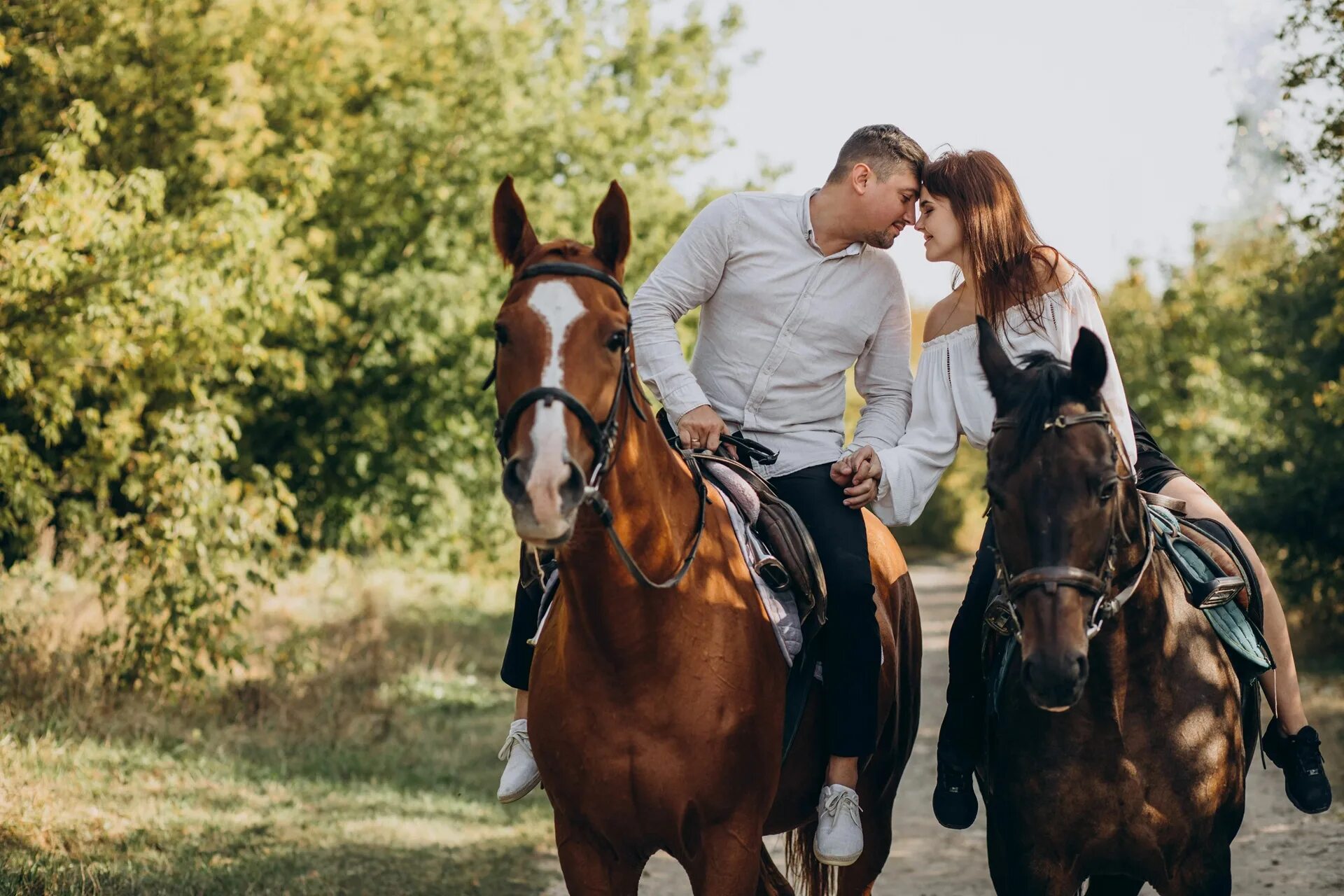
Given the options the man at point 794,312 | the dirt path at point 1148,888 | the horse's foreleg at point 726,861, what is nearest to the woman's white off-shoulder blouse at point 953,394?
the man at point 794,312

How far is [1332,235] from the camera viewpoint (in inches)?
333

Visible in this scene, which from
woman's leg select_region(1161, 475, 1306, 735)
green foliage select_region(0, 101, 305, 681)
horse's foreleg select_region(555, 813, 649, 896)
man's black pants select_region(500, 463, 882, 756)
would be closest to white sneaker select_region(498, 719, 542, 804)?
man's black pants select_region(500, 463, 882, 756)

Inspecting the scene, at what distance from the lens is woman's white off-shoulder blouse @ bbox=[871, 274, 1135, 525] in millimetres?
4082

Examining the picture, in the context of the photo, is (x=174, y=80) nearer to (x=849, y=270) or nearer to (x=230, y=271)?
(x=230, y=271)

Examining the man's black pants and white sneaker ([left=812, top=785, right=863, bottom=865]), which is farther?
the man's black pants

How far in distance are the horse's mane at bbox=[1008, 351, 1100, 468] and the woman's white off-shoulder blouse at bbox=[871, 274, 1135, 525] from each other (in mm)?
508

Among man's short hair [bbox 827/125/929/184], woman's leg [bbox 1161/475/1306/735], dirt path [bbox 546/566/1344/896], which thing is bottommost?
dirt path [bbox 546/566/1344/896]

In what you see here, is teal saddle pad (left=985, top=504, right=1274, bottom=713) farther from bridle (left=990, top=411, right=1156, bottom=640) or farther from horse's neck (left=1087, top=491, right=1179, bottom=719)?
bridle (left=990, top=411, right=1156, bottom=640)

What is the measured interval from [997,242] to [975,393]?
1.69 feet

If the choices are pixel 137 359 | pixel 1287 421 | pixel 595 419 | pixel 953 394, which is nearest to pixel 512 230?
pixel 595 419

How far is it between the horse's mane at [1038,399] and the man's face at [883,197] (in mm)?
1154

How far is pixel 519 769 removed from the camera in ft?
13.8

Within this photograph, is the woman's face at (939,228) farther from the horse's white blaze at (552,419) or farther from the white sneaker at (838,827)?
the white sneaker at (838,827)

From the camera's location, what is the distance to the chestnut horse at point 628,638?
3.09 m
